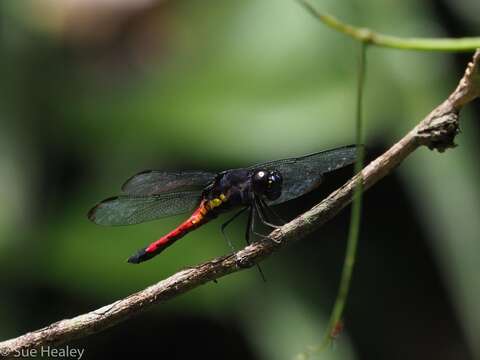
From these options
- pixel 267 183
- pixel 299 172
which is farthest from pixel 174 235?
pixel 299 172

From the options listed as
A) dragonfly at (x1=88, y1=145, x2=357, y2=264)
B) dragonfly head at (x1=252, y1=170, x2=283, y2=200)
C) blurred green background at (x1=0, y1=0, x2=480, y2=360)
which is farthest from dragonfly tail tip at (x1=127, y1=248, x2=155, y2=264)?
blurred green background at (x1=0, y1=0, x2=480, y2=360)

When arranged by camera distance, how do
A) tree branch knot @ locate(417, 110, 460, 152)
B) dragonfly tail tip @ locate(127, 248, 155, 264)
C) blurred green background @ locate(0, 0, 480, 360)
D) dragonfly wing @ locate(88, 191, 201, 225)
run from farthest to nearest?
blurred green background @ locate(0, 0, 480, 360), dragonfly wing @ locate(88, 191, 201, 225), dragonfly tail tip @ locate(127, 248, 155, 264), tree branch knot @ locate(417, 110, 460, 152)

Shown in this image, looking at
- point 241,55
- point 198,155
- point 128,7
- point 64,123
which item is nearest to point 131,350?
point 198,155

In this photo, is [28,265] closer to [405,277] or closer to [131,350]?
[131,350]

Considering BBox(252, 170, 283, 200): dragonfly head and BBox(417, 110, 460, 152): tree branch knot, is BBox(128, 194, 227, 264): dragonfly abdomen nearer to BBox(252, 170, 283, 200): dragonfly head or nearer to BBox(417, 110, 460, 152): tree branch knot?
BBox(252, 170, 283, 200): dragonfly head

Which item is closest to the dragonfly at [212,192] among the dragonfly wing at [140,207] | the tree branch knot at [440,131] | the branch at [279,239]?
the dragonfly wing at [140,207]

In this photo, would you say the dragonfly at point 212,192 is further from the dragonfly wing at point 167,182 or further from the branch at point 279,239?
the branch at point 279,239

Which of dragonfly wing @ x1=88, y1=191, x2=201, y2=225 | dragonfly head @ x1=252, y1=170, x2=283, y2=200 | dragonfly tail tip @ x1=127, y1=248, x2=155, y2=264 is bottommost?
dragonfly tail tip @ x1=127, y1=248, x2=155, y2=264
